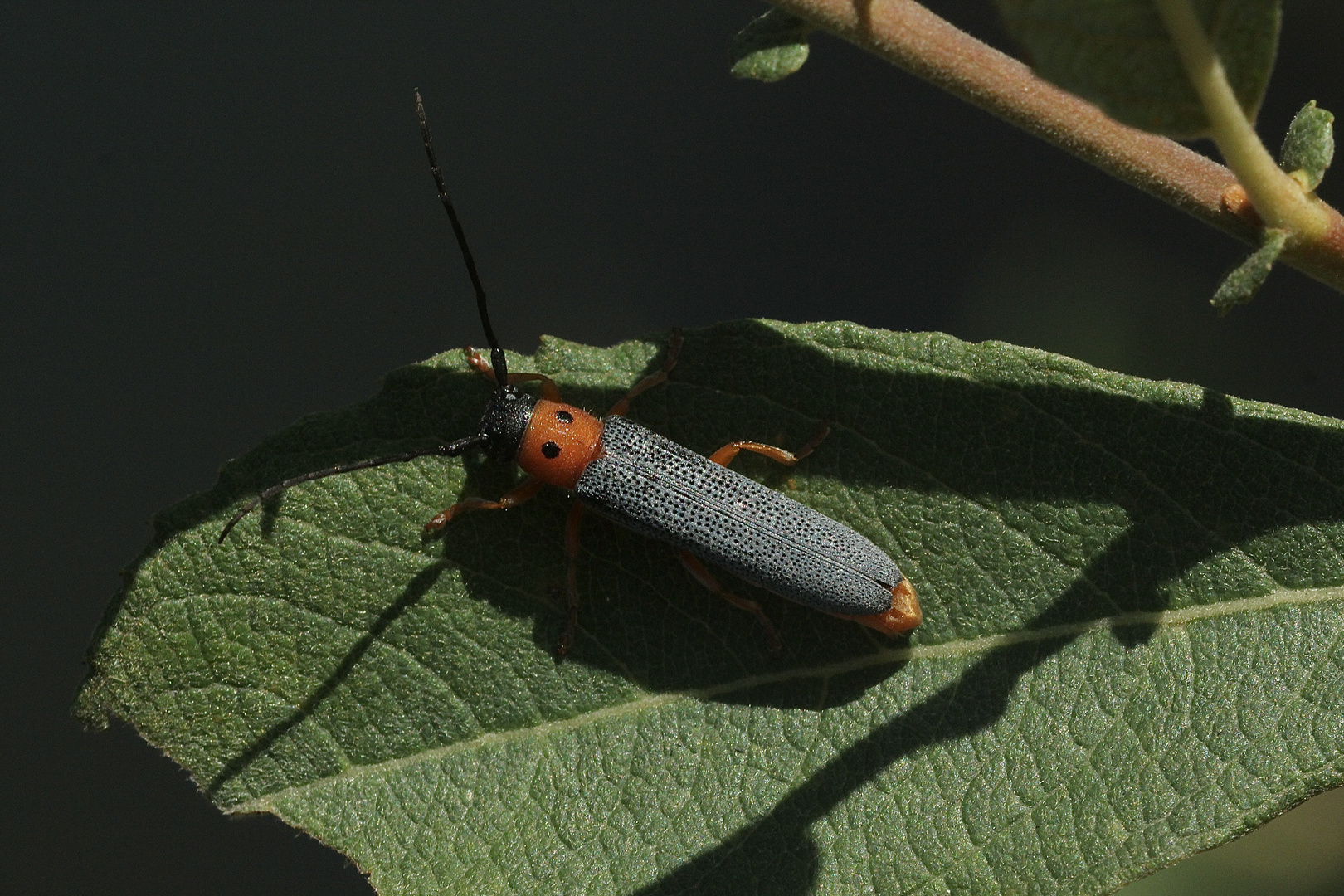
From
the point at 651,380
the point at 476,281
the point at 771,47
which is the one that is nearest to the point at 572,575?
the point at 651,380

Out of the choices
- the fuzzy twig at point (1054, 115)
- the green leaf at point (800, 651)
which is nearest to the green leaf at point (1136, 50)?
the fuzzy twig at point (1054, 115)

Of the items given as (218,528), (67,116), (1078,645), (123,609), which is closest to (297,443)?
(218,528)

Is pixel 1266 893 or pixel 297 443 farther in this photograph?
pixel 1266 893

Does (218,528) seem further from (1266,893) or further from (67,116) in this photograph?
(1266,893)

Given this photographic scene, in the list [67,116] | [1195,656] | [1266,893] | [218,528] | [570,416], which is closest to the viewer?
[1195,656]

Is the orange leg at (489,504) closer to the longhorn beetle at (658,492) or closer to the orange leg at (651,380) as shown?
the longhorn beetle at (658,492)

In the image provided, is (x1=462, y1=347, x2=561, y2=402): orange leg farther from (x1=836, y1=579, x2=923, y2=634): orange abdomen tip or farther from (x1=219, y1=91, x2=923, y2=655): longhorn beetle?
(x1=836, y1=579, x2=923, y2=634): orange abdomen tip

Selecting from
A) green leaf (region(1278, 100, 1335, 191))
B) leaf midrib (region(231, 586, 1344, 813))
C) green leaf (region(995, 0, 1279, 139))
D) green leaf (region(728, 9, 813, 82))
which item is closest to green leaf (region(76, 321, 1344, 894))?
leaf midrib (region(231, 586, 1344, 813))

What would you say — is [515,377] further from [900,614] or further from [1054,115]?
[1054,115]
